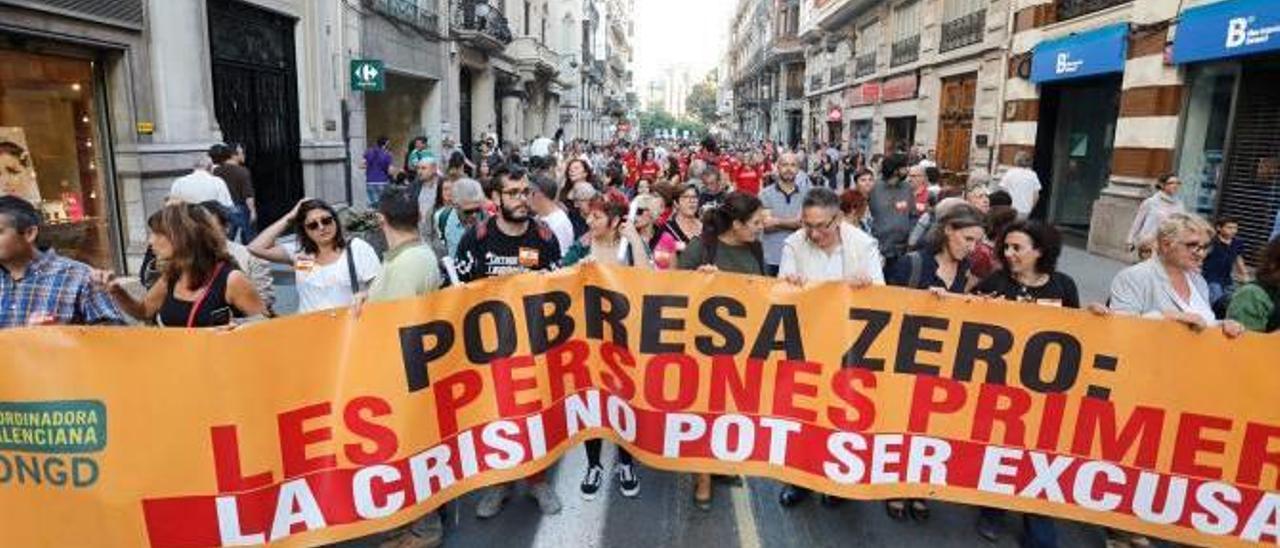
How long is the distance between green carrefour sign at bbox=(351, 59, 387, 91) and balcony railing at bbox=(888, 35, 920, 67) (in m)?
15.4

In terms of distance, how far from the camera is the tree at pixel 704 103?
452ft

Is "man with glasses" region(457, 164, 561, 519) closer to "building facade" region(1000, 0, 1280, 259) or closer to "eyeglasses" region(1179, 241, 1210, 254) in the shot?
"eyeglasses" region(1179, 241, 1210, 254)

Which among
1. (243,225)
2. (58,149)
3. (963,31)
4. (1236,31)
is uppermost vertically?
(963,31)

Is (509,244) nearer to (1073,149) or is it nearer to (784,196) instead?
(784,196)

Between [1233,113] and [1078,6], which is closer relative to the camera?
[1233,113]

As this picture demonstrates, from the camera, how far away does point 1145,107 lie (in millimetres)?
12078

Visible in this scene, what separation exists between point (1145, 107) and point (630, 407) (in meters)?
11.9

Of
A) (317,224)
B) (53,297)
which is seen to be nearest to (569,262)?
(317,224)

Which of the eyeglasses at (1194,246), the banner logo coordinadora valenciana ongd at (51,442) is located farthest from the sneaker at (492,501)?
the eyeglasses at (1194,246)

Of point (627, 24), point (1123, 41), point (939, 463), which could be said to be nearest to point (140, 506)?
point (939, 463)

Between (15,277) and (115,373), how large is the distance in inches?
36.4

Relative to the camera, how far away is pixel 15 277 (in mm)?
3342

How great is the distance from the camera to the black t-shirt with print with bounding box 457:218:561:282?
14.5 ft

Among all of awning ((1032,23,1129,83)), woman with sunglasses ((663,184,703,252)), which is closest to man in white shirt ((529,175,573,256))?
woman with sunglasses ((663,184,703,252))
